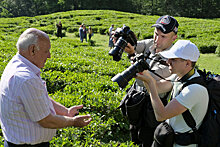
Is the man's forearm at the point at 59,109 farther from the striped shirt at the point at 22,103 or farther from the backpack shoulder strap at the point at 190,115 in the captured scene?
the backpack shoulder strap at the point at 190,115

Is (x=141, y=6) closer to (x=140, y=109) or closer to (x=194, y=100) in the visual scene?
(x=140, y=109)

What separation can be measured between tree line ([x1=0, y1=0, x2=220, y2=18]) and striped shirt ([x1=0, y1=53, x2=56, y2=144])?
64.7 meters

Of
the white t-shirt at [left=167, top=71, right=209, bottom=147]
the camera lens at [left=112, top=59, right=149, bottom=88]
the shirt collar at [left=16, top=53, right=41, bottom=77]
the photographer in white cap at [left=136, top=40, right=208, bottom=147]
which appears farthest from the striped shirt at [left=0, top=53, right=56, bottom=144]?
the white t-shirt at [left=167, top=71, right=209, bottom=147]

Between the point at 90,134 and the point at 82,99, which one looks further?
the point at 82,99

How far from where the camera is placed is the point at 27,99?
77.3 inches

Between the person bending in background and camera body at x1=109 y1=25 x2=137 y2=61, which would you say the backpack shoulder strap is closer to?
camera body at x1=109 y1=25 x2=137 y2=61

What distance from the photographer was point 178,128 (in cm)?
229

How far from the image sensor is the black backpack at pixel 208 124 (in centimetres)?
217

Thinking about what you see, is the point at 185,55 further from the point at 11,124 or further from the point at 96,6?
the point at 96,6

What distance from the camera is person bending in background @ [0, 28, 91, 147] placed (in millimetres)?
1967

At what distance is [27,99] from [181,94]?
57.8 inches

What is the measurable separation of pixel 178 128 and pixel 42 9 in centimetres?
7246

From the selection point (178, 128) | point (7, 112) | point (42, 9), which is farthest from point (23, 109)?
point (42, 9)

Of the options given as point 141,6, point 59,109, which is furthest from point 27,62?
point 141,6
